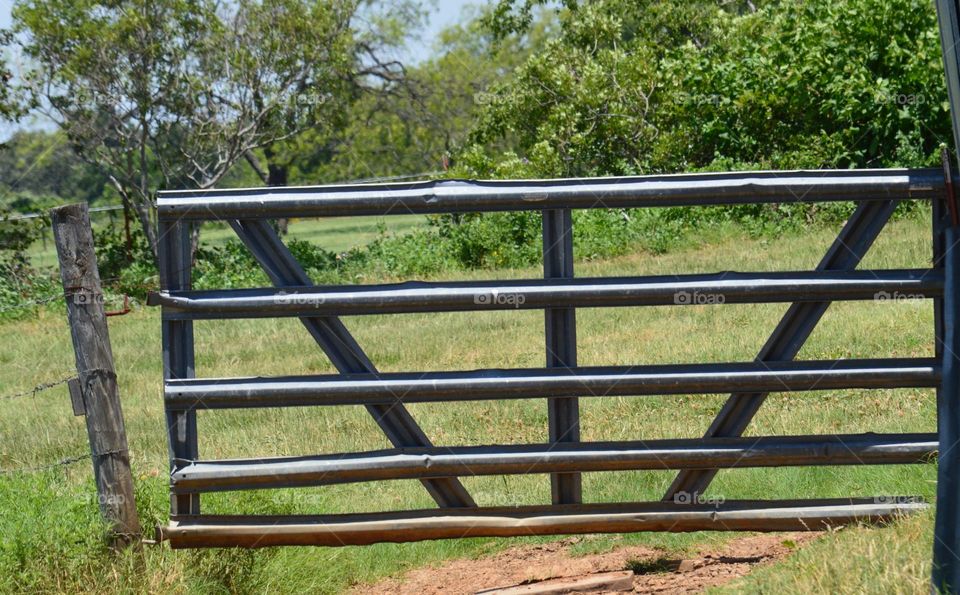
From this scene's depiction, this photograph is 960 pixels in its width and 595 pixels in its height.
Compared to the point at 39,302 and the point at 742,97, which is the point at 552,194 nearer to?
the point at 39,302

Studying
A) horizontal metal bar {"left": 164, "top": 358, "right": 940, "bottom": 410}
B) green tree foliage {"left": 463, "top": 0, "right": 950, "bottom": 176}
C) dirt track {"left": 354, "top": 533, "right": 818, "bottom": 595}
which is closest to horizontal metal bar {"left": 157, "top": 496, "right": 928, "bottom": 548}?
dirt track {"left": 354, "top": 533, "right": 818, "bottom": 595}

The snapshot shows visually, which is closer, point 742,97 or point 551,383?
point 551,383

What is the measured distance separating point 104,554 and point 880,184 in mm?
3522

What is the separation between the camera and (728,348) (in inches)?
404

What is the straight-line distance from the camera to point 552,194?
14.6ft

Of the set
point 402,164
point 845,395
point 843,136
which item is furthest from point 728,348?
point 402,164

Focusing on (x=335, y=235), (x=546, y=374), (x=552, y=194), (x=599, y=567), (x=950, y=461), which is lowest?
(x=335, y=235)

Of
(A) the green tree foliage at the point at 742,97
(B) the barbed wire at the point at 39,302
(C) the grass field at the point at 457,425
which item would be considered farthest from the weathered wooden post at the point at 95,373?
(A) the green tree foliage at the point at 742,97

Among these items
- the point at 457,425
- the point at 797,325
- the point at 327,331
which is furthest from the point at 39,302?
the point at 797,325

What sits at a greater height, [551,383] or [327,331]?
[327,331]

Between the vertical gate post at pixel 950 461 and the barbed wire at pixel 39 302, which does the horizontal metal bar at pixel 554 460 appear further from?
the barbed wire at pixel 39 302

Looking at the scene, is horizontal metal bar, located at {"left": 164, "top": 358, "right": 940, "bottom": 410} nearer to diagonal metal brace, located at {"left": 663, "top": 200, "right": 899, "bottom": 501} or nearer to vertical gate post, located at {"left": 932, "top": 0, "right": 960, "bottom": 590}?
diagonal metal brace, located at {"left": 663, "top": 200, "right": 899, "bottom": 501}

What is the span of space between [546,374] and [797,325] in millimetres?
1057

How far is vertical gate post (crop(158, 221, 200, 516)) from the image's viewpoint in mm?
4527
